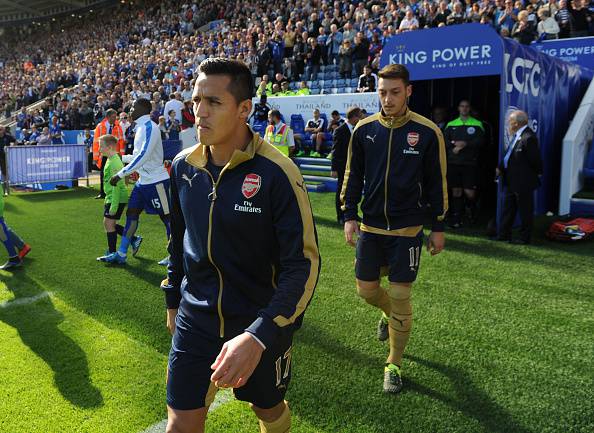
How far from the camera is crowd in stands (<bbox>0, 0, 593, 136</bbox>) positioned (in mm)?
13961

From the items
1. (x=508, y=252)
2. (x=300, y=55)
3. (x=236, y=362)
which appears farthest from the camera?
(x=300, y=55)

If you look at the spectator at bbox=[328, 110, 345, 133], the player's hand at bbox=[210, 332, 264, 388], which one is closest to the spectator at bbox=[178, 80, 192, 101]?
the spectator at bbox=[328, 110, 345, 133]

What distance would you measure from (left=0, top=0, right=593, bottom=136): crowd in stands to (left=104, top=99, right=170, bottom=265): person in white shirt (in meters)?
5.91

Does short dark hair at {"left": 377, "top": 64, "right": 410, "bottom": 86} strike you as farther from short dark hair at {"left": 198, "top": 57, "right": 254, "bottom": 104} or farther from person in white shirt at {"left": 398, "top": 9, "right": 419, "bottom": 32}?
person in white shirt at {"left": 398, "top": 9, "right": 419, "bottom": 32}

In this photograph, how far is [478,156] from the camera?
28.6ft

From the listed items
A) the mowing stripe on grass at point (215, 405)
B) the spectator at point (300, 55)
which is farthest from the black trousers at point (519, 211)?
the spectator at point (300, 55)

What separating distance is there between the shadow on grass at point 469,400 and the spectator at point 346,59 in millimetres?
13531

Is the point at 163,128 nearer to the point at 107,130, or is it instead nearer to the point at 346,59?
the point at 107,130

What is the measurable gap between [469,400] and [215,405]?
1.64m

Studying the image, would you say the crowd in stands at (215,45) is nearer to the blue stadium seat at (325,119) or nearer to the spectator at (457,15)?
the spectator at (457,15)

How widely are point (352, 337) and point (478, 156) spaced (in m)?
5.45

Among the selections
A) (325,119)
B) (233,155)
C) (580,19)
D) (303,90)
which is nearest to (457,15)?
(580,19)

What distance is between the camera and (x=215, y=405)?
3.35 m

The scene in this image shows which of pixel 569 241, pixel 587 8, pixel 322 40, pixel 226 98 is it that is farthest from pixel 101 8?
pixel 226 98
